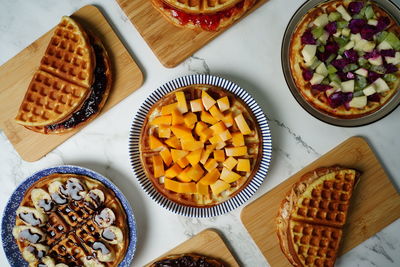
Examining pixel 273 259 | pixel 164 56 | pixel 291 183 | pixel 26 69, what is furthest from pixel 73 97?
pixel 273 259

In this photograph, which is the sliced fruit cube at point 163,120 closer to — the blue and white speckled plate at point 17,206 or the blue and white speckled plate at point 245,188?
the blue and white speckled plate at point 245,188

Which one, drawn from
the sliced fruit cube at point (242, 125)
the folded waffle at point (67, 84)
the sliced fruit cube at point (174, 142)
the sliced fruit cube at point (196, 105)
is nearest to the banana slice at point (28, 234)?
the folded waffle at point (67, 84)

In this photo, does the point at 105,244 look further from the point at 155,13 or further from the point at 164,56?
the point at 155,13

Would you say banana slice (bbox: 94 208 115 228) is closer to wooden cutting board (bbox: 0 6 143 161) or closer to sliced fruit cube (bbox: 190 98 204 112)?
wooden cutting board (bbox: 0 6 143 161)

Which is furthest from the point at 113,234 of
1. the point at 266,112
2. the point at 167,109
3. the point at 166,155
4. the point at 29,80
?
the point at 266,112

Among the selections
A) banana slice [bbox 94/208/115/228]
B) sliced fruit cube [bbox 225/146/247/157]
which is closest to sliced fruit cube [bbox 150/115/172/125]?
sliced fruit cube [bbox 225/146/247/157]

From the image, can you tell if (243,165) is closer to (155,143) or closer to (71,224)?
(155,143)
